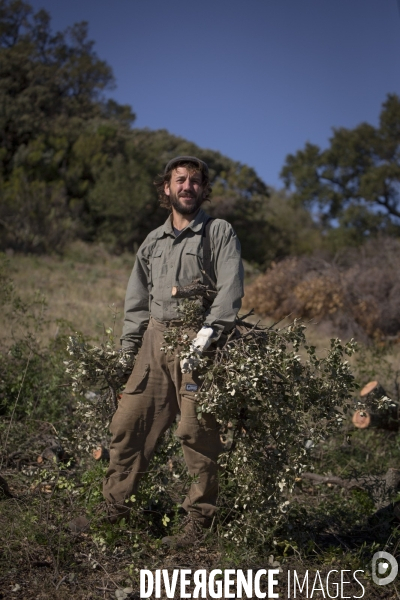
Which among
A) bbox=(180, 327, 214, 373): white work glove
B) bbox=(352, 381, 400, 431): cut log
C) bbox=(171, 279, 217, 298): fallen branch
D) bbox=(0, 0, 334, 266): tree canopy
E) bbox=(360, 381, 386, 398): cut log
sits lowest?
bbox=(352, 381, 400, 431): cut log

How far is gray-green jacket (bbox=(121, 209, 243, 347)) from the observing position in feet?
11.3

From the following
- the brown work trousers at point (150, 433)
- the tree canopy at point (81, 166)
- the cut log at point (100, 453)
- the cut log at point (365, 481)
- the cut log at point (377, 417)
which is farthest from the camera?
the tree canopy at point (81, 166)

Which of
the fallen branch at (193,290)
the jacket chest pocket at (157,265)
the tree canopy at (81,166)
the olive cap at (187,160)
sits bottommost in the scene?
the fallen branch at (193,290)

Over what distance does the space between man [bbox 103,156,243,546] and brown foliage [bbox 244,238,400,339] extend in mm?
7442

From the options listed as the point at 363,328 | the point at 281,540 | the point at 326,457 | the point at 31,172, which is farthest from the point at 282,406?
the point at 31,172

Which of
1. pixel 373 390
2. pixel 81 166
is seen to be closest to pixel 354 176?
pixel 81 166

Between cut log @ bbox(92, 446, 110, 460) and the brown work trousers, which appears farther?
cut log @ bbox(92, 446, 110, 460)

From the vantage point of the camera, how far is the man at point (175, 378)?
3533 millimetres

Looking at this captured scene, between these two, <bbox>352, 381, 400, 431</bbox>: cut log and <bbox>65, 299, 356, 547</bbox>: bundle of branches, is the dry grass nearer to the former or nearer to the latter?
<bbox>352, 381, 400, 431</bbox>: cut log

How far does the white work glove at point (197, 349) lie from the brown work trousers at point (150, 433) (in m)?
0.30

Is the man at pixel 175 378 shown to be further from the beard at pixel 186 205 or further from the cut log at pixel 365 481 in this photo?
the cut log at pixel 365 481

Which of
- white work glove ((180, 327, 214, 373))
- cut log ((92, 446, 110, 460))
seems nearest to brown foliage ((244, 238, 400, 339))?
cut log ((92, 446, 110, 460))

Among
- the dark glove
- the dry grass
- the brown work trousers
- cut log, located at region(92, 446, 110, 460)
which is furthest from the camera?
the dry grass

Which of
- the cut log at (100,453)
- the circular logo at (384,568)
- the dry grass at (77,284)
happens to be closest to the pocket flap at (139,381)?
the cut log at (100,453)
